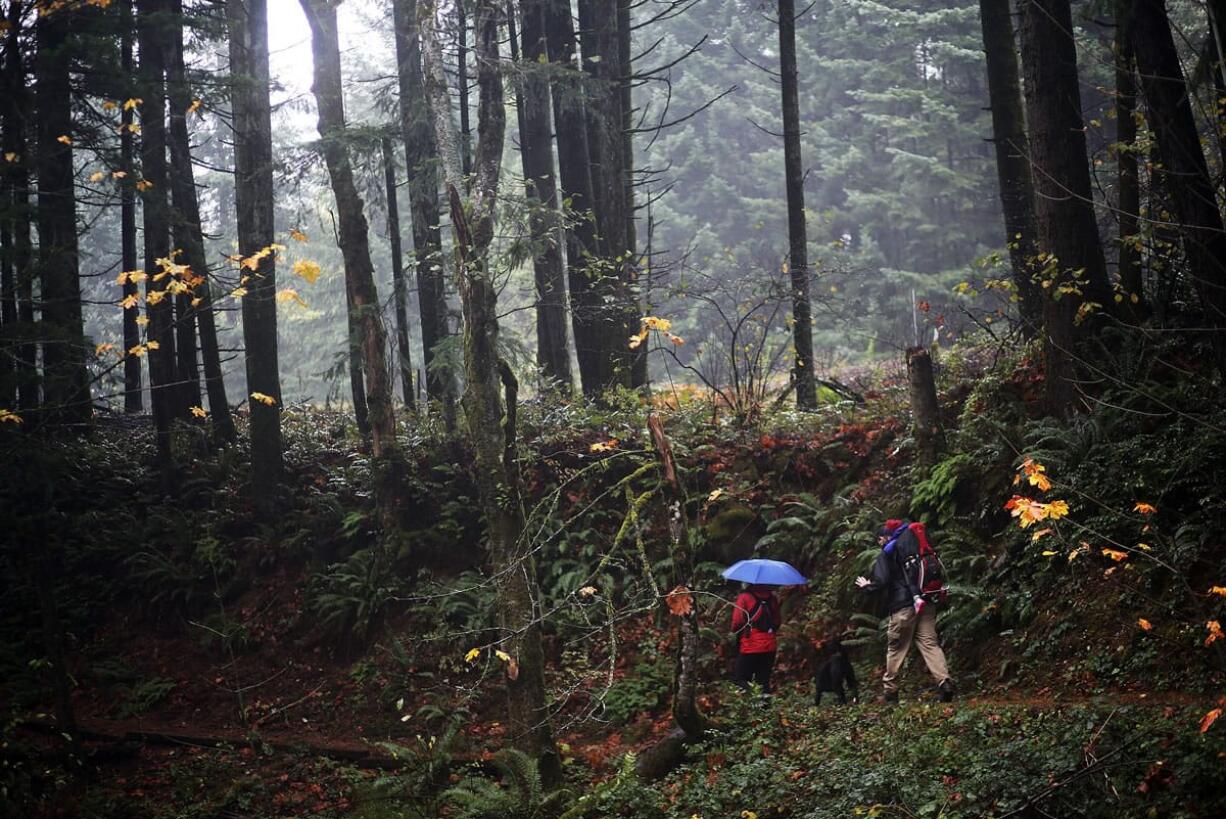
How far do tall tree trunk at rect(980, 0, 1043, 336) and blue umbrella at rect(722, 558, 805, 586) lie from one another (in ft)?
18.1

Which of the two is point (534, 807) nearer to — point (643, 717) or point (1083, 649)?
point (643, 717)

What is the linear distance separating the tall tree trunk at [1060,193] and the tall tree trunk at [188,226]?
11816mm

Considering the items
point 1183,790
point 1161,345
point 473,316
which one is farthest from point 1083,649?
point 473,316

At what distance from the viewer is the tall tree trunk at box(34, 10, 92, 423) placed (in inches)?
495

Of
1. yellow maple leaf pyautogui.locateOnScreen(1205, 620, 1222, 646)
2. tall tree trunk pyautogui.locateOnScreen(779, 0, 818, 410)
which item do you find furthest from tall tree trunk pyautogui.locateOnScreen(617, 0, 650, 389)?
yellow maple leaf pyautogui.locateOnScreen(1205, 620, 1222, 646)

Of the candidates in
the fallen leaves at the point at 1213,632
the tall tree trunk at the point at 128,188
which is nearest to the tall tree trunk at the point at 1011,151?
the fallen leaves at the point at 1213,632

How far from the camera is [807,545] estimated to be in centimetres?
1257

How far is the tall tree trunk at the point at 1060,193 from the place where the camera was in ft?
36.3

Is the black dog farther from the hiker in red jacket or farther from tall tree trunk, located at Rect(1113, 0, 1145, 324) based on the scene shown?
tall tree trunk, located at Rect(1113, 0, 1145, 324)

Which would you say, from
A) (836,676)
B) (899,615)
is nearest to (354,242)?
(836,676)

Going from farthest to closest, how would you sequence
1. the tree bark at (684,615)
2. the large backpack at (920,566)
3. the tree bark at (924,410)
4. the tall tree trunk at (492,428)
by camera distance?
the tree bark at (924,410)
the large backpack at (920,566)
the tall tree trunk at (492,428)
the tree bark at (684,615)

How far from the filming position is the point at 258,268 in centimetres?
1616

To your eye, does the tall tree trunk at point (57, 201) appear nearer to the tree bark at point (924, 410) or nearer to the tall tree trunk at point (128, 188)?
the tall tree trunk at point (128, 188)

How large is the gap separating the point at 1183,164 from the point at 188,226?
14224mm
